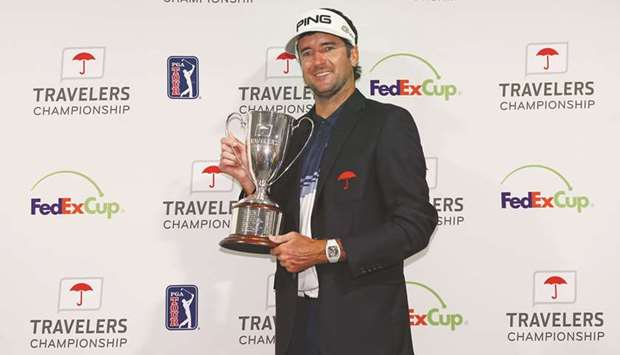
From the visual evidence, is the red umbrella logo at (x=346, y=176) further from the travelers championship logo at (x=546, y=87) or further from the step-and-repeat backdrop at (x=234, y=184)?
the travelers championship logo at (x=546, y=87)

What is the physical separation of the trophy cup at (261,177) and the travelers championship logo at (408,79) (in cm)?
90

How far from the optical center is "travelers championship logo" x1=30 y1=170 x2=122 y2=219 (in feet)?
10.3

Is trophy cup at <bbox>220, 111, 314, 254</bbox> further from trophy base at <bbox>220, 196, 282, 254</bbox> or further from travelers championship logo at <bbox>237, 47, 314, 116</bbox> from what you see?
travelers championship logo at <bbox>237, 47, 314, 116</bbox>

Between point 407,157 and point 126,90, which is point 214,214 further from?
point 407,157

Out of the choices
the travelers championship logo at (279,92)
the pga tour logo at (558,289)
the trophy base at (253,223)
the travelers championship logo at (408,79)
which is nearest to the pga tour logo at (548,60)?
the travelers championship logo at (408,79)

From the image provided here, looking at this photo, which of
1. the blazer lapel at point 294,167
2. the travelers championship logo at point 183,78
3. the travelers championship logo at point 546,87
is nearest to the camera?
the blazer lapel at point 294,167

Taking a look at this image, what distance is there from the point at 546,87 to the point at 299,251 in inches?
64.8

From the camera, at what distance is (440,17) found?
3164mm

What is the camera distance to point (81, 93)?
A: 3.23m

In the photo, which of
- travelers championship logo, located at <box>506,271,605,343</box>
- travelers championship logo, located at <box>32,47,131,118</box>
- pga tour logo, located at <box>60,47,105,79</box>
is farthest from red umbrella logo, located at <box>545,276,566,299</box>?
pga tour logo, located at <box>60,47,105,79</box>

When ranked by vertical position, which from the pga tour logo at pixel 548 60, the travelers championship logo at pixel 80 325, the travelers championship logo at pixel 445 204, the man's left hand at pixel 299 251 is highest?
the pga tour logo at pixel 548 60

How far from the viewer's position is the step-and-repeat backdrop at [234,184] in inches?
119

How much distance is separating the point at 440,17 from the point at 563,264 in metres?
1.17

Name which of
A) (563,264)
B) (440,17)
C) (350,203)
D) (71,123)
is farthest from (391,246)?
(71,123)
